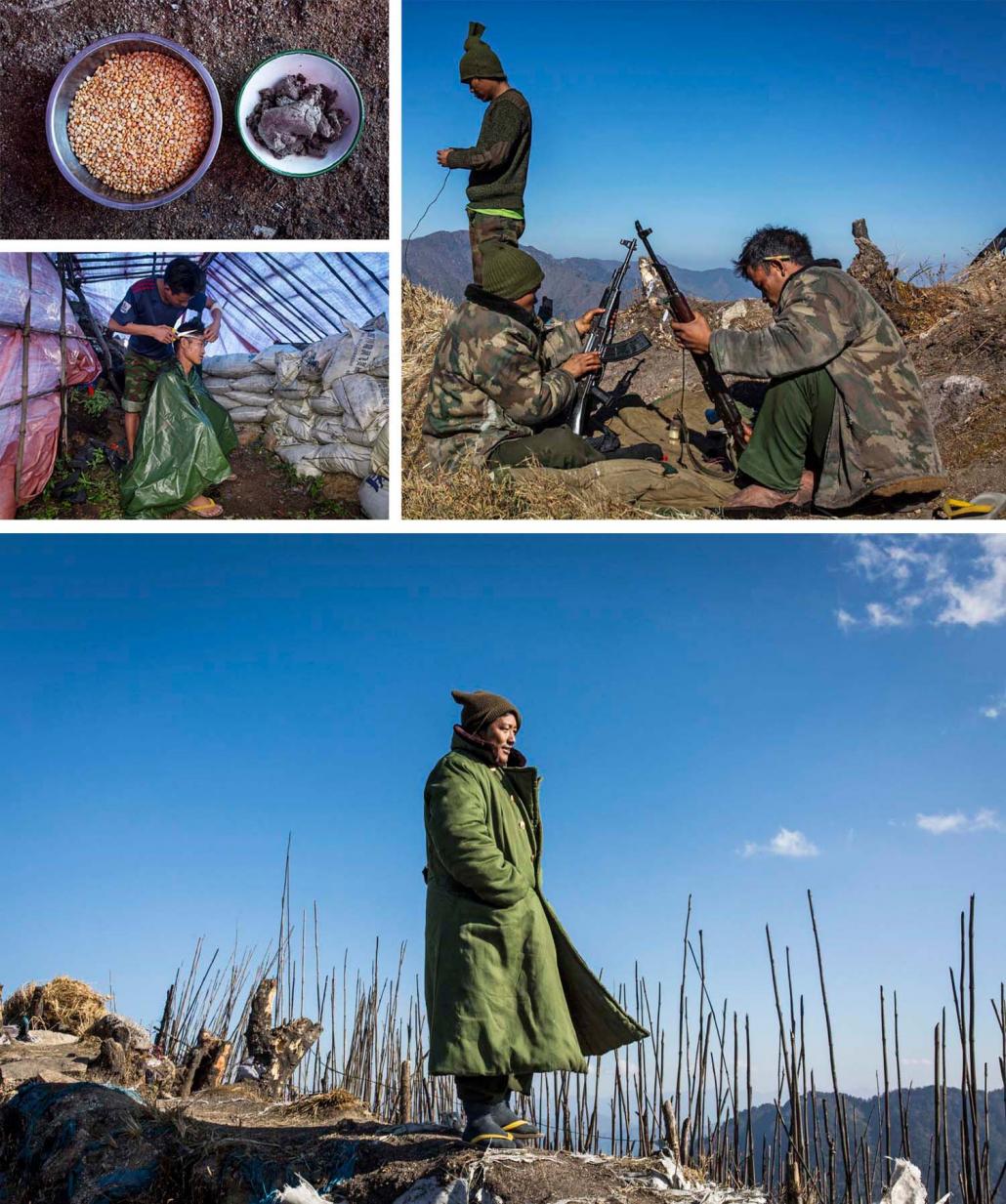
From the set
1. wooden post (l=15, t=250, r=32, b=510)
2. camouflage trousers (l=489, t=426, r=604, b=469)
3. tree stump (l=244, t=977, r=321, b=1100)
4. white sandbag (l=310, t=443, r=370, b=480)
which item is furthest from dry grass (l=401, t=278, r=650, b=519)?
tree stump (l=244, t=977, r=321, b=1100)

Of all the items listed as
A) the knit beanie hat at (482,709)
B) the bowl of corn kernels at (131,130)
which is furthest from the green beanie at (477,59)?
the knit beanie hat at (482,709)

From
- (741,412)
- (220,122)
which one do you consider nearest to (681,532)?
(741,412)

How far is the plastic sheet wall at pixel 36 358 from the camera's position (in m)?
6.48

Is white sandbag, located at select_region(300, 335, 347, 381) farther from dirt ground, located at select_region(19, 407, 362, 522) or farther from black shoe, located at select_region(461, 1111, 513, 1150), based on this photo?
black shoe, located at select_region(461, 1111, 513, 1150)

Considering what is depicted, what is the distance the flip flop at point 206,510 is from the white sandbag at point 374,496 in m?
0.68

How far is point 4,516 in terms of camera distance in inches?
252

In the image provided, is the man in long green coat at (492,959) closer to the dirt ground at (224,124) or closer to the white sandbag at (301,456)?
the white sandbag at (301,456)

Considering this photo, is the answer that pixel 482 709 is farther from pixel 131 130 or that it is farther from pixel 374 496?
pixel 131 130

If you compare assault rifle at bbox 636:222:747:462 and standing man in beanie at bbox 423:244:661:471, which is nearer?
assault rifle at bbox 636:222:747:462

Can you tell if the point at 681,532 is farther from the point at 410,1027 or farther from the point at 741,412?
the point at 410,1027

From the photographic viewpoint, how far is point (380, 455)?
6.54 metres

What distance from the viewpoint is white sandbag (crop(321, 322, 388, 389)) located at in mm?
6645

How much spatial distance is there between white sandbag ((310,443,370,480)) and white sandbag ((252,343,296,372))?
1.79 ft

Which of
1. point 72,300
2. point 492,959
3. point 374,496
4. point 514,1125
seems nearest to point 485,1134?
point 514,1125
